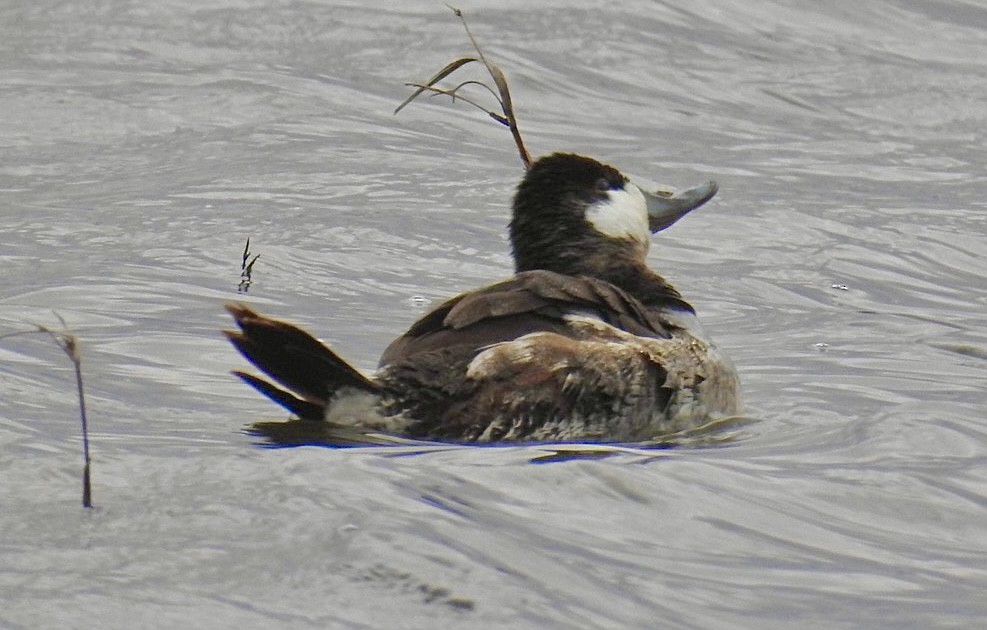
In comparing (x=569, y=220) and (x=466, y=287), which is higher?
(x=569, y=220)

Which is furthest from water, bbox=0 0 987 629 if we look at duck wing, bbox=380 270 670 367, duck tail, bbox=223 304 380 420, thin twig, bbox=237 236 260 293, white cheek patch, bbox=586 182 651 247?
white cheek patch, bbox=586 182 651 247

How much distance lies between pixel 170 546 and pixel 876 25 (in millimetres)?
9212

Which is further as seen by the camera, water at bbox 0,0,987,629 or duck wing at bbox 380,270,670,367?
duck wing at bbox 380,270,670,367

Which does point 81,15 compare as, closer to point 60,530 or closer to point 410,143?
point 410,143

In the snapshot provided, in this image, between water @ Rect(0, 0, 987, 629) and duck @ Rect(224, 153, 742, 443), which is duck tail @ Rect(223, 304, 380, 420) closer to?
duck @ Rect(224, 153, 742, 443)

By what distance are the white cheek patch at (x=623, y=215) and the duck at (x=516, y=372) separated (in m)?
0.39

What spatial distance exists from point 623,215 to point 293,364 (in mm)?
1432

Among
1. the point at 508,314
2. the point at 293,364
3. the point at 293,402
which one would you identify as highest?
the point at 508,314

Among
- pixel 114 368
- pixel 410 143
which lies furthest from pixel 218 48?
pixel 114 368

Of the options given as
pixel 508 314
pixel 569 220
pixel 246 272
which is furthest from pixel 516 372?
pixel 246 272

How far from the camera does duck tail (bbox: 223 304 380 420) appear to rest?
459 cm

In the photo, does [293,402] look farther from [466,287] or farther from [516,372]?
[466,287]

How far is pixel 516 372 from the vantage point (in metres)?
4.74

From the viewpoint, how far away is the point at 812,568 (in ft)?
12.8
